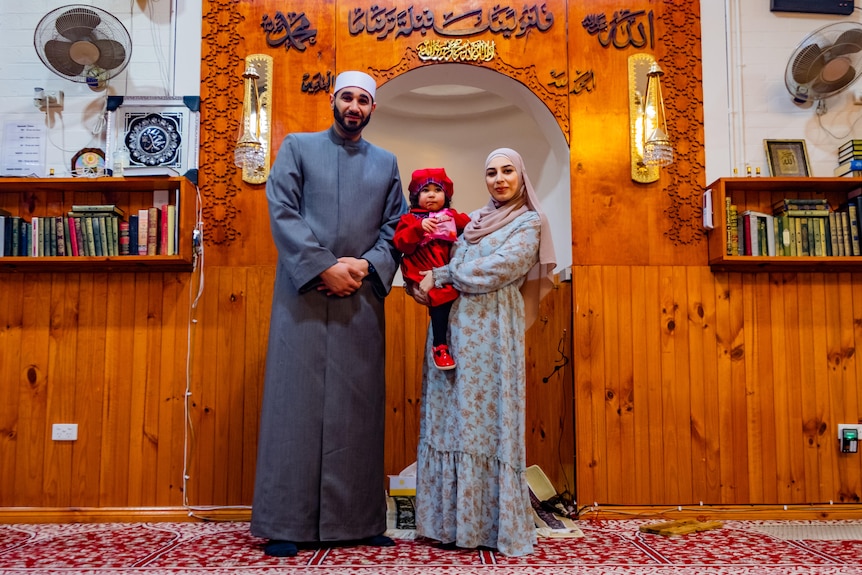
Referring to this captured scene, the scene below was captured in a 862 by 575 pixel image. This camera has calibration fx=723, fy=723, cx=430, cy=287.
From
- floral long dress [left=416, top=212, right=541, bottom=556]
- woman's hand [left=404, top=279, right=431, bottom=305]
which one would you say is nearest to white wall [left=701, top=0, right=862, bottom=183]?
floral long dress [left=416, top=212, right=541, bottom=556]

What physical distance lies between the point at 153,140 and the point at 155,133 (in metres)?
0.04

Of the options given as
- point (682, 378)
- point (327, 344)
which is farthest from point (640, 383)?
point (327, 344)

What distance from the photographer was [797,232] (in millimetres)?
3572

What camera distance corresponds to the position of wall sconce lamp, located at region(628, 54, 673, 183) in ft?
11.9

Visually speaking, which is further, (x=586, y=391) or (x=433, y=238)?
(x=586, y=391)

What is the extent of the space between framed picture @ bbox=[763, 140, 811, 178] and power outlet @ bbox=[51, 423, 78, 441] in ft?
12.2

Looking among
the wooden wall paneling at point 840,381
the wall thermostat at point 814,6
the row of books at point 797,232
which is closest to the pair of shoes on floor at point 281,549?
the row of books at point 797,232

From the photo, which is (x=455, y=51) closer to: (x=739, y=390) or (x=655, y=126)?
(x=655, y=126)

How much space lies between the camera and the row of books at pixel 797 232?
3555mm

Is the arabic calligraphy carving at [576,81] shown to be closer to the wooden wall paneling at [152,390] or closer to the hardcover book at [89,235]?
the wooden wall paneling at [152,390]

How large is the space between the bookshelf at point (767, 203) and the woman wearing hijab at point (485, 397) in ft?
3.63

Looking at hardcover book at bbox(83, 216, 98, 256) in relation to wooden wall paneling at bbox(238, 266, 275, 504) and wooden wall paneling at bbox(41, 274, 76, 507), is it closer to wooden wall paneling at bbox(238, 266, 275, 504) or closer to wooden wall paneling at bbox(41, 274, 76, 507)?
wooden wall paneling at bbox(41, 274, 76, 507)

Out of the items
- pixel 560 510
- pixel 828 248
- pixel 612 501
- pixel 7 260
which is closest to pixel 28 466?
pixel 7 260

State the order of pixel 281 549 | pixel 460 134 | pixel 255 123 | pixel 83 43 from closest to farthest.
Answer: pixel 281 549, pixel 255 123, pixel 83 43, pixel 460 134
